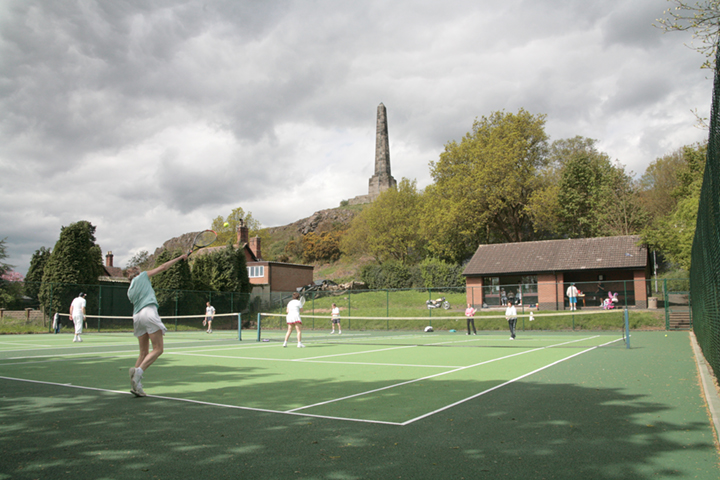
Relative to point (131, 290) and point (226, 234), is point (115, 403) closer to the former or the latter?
point (131, 290)

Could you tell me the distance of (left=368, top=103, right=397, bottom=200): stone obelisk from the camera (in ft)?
412

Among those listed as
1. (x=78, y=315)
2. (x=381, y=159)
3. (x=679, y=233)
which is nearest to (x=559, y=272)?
(x=679, y=233)

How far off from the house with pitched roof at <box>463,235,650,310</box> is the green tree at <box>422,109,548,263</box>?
23.8 ft

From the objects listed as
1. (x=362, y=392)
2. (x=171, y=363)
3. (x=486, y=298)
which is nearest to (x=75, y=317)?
(x=171, y=363)

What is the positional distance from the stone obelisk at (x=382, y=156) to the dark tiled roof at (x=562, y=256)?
85298 mm

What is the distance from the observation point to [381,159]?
417 ft

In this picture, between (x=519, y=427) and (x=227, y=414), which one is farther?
(x=227, y=414)

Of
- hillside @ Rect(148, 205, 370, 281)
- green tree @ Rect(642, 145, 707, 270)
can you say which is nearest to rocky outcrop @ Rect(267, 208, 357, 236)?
hillside @ Rect(148, 205, 370, 281)

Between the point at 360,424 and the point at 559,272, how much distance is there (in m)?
33.8

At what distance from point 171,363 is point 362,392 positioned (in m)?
5.73

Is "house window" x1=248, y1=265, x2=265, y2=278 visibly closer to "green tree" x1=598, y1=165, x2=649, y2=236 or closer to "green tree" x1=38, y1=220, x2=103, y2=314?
"green tree" x1=38, y1=220, x2=103, y2=314

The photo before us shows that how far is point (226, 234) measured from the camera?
214 ft

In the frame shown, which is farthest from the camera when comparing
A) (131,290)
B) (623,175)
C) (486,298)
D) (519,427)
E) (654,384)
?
(623,175)

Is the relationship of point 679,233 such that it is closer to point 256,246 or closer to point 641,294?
point 641,294
